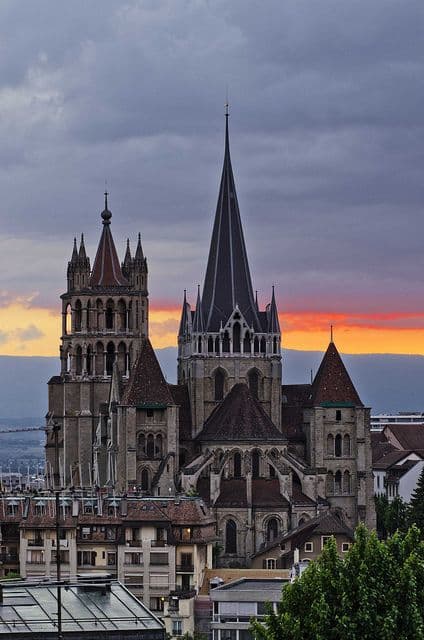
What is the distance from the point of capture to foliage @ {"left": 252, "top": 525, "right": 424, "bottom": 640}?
94.3 meters

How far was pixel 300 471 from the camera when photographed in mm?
197500

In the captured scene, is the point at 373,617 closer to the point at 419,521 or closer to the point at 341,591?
the point at 341,591

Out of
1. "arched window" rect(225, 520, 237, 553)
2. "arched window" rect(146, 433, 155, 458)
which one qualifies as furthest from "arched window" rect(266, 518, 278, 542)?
"arched window" rect(146, 433, 155, 458)

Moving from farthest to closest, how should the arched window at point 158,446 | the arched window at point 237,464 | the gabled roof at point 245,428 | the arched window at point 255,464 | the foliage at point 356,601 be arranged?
the arched window at point 158,446 < the gabled roof at point 245,428 < the arched window at point 255,464 < the arched window at point 237,464 < the foliage at point 356,601

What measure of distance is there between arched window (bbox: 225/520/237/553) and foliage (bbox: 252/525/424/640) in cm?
8977

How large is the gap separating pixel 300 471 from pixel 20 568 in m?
49.5

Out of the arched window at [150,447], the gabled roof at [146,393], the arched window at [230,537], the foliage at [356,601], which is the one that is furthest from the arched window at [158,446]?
the foliage at [356,601]

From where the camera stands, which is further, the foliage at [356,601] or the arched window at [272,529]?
the arched window at [272,529]

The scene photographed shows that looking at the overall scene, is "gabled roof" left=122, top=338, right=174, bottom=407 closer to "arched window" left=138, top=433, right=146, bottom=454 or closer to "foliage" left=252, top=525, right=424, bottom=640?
"arched window" left=138, top=433, right=146, bottom=454

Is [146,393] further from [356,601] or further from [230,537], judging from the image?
[356,601]

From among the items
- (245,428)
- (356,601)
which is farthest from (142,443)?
(356,601)

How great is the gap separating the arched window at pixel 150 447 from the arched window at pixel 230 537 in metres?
11.2

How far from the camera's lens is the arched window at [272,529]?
191 m

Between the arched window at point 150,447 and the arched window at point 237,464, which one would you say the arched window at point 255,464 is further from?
the arched window at point 150,447
